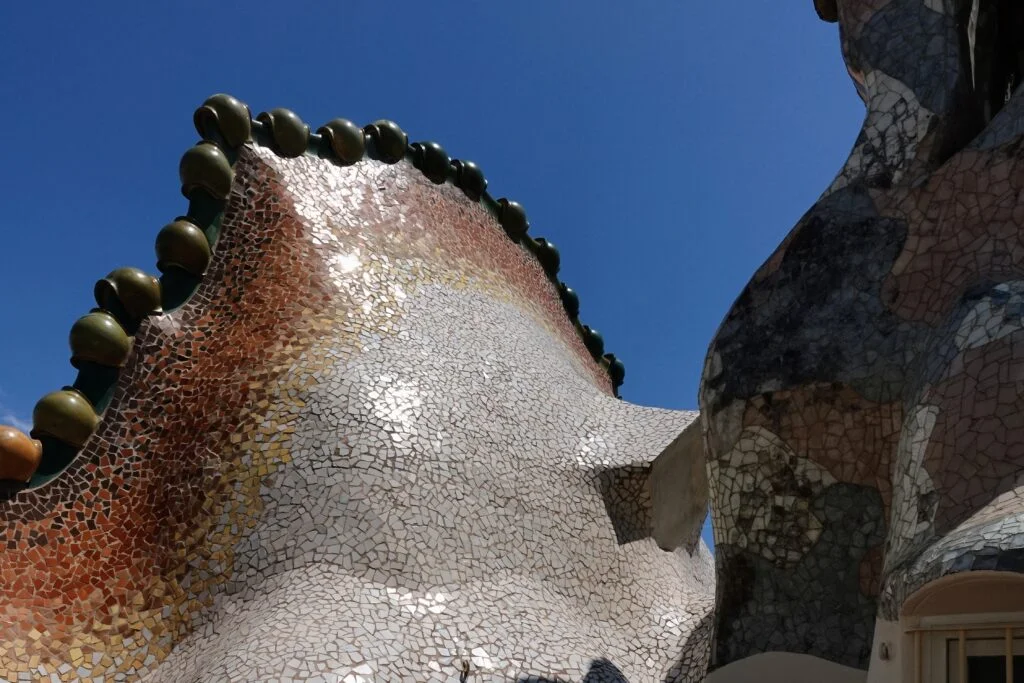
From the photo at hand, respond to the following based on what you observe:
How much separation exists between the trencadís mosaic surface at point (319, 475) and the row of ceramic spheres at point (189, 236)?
0.06ft

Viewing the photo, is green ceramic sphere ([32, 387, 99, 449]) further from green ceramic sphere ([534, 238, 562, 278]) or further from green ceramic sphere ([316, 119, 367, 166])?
green ceramic sphere ([534, 238, 562, 278])

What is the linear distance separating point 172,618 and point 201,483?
0.79 metres

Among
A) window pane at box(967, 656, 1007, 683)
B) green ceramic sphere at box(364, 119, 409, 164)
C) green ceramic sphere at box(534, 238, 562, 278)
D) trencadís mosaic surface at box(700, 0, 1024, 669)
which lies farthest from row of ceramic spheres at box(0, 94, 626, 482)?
window pane at box(967, 656, 1007, 683)

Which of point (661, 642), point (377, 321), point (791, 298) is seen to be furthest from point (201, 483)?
point (791, 298)

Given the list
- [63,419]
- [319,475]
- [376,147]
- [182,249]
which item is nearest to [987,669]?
[319,475]

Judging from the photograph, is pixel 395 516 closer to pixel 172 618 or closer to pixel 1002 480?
pixel 172 618

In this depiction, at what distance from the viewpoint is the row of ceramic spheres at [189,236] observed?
6.62m

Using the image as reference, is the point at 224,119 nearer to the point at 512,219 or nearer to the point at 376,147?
the point at 376,147

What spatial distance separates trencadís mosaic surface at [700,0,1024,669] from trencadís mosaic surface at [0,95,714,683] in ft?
4.96

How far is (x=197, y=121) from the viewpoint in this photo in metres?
7.90

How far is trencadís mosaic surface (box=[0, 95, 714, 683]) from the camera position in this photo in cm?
614

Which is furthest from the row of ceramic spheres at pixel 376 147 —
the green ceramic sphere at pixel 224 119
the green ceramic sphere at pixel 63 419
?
the green ceramic sphere at pixel 63 419

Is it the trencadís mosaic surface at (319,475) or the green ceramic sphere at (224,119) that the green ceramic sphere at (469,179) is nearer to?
the trencadís mosaic surface at (319,475)

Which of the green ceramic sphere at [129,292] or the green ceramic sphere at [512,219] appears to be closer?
the green ceramic sphere at [129,292]
